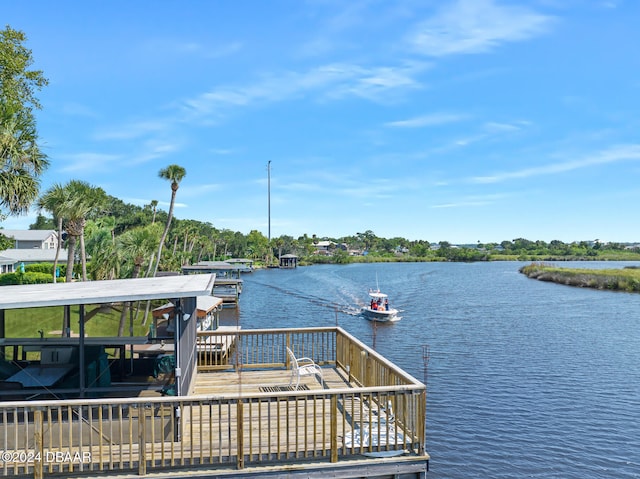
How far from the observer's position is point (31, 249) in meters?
61.8

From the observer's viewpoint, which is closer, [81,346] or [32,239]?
[81,346]

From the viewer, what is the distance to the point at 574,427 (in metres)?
14.9

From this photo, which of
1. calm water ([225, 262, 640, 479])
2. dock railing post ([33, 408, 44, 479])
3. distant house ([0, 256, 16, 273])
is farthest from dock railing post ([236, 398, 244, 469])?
distant house ([0, 256, 16, 273])

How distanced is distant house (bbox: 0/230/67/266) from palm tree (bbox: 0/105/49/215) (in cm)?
3652

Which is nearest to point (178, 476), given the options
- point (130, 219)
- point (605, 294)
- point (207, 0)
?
point (207, 0)

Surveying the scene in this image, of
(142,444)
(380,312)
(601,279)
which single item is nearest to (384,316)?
Answer: (380,312)

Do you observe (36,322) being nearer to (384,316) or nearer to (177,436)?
(177,436)

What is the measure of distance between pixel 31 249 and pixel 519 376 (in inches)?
2380

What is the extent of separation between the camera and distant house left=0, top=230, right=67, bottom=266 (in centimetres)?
5466

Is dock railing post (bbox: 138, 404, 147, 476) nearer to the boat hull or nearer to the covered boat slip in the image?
the covered boat slip

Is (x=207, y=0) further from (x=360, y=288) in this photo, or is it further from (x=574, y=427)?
(x=360, y=288)

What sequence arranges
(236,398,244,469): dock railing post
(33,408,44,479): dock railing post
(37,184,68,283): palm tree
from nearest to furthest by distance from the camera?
1. (33,408,44,479): dock railing post
2. (236,398,244,469): dock railing post
3. (37,184,68,283): palm tree

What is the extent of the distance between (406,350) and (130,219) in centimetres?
5532

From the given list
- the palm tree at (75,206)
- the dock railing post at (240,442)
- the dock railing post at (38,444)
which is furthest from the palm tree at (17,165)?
the dock railing post at (240,442)
